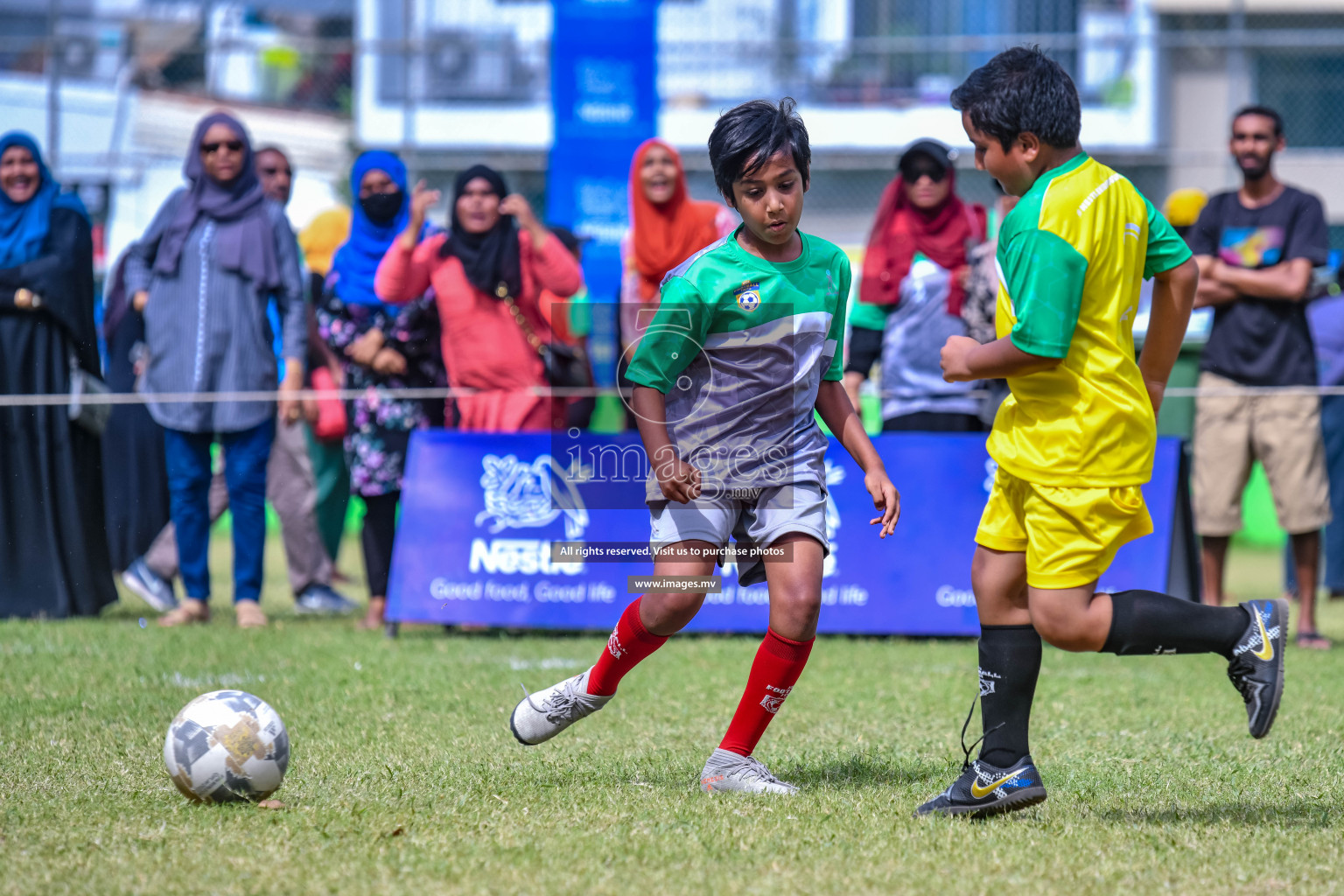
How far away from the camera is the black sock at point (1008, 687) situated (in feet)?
11.9

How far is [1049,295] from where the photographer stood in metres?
3.41

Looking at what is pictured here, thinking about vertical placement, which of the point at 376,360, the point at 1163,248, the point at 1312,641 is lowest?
the point at 1312,641

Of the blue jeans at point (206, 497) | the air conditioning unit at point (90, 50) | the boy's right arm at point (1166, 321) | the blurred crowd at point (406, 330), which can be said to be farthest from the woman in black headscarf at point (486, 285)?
the air conditioning unit at point (90, 50)

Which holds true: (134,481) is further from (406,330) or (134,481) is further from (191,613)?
(406,330)

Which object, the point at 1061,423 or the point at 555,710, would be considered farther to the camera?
the point at 555,710

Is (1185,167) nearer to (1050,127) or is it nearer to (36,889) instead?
(1050,127)

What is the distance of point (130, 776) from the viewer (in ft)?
13.2

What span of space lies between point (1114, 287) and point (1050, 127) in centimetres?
41

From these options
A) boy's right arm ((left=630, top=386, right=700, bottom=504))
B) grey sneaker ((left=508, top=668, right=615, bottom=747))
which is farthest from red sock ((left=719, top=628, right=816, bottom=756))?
boy's right arm ((left=630, top=386, right=700, bottom=504))

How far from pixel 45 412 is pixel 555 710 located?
470cm

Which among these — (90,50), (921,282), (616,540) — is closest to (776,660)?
(616,540)

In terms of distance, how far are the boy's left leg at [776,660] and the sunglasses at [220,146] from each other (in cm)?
468

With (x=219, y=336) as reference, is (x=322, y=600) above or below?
below

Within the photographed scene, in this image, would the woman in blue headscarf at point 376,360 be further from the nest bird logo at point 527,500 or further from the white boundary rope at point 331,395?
the nest bird logo at point 527,500
